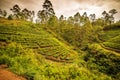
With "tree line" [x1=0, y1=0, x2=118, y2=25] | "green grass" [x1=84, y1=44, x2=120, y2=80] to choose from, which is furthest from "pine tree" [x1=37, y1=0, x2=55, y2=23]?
"green grass" [x1=84, y1=44, x2=120, y2=80]

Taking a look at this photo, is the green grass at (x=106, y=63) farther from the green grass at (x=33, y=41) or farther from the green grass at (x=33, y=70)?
the green grass at (x=33, y=41)

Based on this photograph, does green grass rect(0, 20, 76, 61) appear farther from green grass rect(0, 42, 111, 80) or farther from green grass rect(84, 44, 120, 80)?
green grass rect(0, 42, 111, 80)

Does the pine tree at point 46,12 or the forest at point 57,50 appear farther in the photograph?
the pine tree at point 46,12

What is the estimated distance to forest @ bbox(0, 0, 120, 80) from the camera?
450 inches

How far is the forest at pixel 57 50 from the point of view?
37.5 feet

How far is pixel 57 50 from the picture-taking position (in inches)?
1163

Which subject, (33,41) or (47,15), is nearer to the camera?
(33,41)

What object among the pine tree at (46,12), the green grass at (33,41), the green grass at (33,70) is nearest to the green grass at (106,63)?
the green grass at (33,70)

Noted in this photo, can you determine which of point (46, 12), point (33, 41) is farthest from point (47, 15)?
point (33, 41)

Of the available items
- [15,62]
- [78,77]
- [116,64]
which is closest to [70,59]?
[116,64]

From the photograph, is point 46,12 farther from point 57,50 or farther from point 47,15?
point 57,50

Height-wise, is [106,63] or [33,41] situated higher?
[33,41]

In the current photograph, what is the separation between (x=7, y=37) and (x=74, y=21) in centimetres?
2737

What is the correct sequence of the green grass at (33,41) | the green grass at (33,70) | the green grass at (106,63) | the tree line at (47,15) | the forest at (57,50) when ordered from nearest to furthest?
the green grass at (33,70) → the forest at (57,50) → the green grass at (106,63) → the green grass at (33,41) → the tree line at (47,15)
